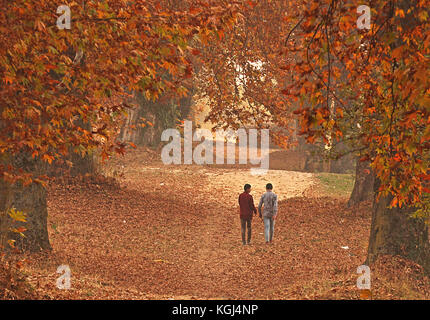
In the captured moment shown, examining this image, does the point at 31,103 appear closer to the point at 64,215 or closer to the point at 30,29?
the point at 30,29

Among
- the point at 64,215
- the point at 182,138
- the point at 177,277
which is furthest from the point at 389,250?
the point at 182,138

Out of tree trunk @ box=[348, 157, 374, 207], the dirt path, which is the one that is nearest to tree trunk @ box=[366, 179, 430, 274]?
the dirt path

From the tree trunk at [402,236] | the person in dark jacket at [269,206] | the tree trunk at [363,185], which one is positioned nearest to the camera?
the tree trunk at [402,236]

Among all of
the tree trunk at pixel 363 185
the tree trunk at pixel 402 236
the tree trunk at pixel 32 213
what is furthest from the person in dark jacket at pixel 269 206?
the tree trunk at pixel 32 213

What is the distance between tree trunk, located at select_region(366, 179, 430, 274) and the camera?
10.7 m

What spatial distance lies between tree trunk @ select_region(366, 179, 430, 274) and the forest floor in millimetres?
281

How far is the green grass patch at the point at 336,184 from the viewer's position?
917 inches

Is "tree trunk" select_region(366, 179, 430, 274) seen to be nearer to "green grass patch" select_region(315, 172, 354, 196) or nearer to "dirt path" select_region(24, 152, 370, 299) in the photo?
"dirt path" select_region(24, 152, 370, 299)

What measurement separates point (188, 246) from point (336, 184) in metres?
11.4

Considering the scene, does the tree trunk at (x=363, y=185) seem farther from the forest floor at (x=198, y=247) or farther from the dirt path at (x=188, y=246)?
the dirt path at (x=188, y=246)

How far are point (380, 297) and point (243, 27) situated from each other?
41.9ft

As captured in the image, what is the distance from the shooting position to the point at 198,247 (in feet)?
50.3

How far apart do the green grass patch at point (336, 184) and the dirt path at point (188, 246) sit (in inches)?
62.8

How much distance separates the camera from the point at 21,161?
34.9ft
